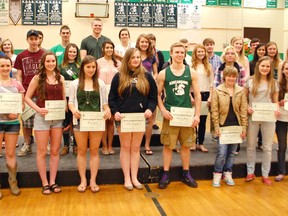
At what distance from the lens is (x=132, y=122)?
3221mm

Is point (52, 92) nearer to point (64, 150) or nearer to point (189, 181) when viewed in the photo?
point (64, 150)

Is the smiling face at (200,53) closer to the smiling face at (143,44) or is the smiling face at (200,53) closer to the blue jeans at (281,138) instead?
the smiling face at (143,44)

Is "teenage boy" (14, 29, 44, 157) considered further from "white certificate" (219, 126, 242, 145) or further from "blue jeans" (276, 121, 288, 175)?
"blue jeans" (276, 121, 288, 175)

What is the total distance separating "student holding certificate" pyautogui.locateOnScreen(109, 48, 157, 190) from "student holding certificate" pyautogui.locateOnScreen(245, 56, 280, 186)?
3.47 ft

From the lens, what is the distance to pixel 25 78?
12.2 ft

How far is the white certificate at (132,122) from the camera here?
3.20m

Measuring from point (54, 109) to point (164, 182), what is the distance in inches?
52.1

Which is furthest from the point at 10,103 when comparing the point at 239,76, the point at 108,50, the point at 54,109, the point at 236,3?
the point at 236,3

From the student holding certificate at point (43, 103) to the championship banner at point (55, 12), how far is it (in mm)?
4612

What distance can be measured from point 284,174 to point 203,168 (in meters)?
0.93

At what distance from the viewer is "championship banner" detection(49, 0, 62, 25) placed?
7.36m

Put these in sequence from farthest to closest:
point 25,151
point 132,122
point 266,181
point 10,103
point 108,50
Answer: point 25,151 < point 108,50 < point 266,181 < point 132,122 < point 10,103

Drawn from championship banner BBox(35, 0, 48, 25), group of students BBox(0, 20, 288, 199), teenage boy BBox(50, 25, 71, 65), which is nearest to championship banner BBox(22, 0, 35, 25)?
championship banner BBox(35, 0, 48, 25)

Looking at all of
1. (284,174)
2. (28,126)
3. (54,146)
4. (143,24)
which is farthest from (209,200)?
(143,24)
